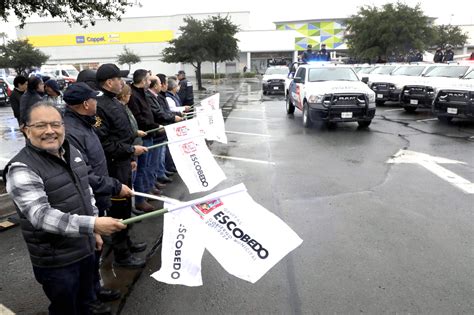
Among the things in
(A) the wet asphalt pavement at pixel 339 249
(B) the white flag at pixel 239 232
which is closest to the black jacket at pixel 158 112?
(A) the wet asphalt pavement at pixel 339 249

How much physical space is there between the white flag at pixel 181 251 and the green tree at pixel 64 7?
512 centimetres

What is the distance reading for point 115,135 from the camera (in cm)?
387

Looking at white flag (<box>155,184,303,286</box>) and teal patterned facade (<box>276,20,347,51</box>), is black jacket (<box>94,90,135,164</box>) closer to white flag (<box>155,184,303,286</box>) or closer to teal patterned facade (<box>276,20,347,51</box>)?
white flag (<box>155,184,303,286</box>)

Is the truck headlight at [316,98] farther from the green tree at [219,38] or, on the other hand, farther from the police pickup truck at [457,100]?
the green tree at [219,38]

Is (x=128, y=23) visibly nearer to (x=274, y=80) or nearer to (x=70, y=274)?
(x=274, y=80)

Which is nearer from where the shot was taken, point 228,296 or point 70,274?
point 70,274

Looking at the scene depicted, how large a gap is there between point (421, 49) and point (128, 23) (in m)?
51.0

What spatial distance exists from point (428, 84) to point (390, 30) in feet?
54.9

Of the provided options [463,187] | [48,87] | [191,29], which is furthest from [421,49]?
[48,87]

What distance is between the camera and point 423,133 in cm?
1066

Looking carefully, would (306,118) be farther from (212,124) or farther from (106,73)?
(106,73)

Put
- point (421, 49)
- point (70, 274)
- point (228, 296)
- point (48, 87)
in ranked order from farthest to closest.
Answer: point (421, 49) → point (48, 87) → point (228, 296) → point (70, 274)

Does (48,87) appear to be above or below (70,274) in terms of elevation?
above

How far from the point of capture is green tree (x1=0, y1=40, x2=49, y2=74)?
4356 centimetres
